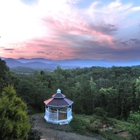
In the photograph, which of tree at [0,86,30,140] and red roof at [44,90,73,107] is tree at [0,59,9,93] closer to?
red roof at [44,90,73,107]

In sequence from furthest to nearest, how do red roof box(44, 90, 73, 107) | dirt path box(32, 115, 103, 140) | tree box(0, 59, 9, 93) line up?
1. tree box(0, 59, 9, 93)
2. red roof box(44, 90, 73, 107)
3. dirt path box(32, 115, 103, 140)

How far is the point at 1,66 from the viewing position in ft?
46.8

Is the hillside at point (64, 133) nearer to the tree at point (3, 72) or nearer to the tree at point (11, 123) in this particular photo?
the tree at point (11, 123)

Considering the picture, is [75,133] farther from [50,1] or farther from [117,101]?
[117,101]

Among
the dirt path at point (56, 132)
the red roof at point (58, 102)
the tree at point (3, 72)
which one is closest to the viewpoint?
the dirt path at point (56, 132)

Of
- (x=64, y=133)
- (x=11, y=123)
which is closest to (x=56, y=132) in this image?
(x=64, y=133)

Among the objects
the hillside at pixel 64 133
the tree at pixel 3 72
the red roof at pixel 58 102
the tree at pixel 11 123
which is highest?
the tree at pixel 3 72

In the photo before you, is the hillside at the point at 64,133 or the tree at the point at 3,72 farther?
the tree at the point at 3,72

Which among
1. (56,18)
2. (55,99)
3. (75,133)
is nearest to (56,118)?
(55,99)

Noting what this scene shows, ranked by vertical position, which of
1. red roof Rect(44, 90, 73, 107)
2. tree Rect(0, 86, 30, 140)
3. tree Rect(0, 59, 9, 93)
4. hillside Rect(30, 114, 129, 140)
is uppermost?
tree Rect(0, 59, 9, 93)

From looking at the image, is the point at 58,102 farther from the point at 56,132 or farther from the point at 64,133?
the point at 64,133

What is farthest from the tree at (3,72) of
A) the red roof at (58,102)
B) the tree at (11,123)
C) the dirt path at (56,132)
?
the tree at (11,123)

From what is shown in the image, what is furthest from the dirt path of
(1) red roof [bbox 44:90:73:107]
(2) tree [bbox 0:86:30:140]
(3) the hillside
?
(2) tree [bbox 0:86:30:140]

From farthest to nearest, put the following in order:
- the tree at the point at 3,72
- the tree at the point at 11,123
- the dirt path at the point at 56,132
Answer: the tree at the point at 3,72, the dirt path at the point at 56,132, the tree at the point at 11,123
